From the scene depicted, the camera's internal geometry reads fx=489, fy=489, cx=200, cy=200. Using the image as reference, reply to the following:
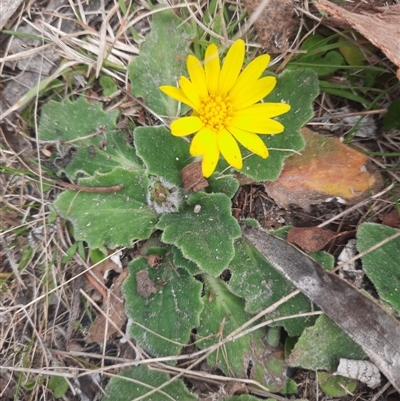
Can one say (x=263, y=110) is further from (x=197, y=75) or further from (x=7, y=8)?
(x=7, y=8)

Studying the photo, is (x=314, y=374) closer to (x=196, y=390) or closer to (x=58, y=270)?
(x=196, y=390)

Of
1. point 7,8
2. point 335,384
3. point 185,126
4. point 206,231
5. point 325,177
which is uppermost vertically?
point 185,126

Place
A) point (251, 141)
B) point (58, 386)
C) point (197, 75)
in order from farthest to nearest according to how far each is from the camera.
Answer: point (58, 386) < point (251, 141) < point (197, 75)

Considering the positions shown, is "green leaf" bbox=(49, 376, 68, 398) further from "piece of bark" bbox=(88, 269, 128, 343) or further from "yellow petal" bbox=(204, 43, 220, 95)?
"yellow petal" bbox=(204, 43, 220, 95)

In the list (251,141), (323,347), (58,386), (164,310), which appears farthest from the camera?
(58,386)

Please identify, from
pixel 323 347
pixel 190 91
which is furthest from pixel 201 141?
pixel 323 347

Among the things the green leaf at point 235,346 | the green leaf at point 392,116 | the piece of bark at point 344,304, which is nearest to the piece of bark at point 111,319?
the green leaf at point 235,346
